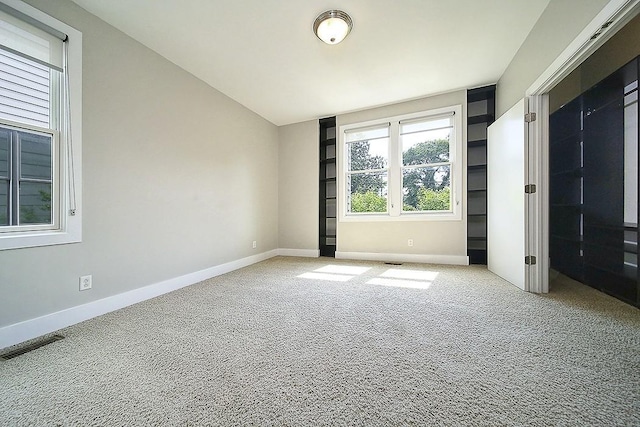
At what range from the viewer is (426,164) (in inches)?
160

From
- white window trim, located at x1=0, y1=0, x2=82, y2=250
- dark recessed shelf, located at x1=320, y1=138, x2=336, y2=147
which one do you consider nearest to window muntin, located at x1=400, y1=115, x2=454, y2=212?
dark recessed shelf, located at x1=320, y1=138, x2=336, y2=147

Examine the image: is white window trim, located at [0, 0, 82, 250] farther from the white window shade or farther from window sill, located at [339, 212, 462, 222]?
window sill, located at [339, 212, 462, 222]

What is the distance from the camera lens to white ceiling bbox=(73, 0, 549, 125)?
2.18 m

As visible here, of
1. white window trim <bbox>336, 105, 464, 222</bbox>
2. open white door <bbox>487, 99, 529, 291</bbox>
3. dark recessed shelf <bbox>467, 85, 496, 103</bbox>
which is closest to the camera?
open white door <bbox>487, 99, 529, 291</bbox>

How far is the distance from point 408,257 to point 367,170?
1666 mm

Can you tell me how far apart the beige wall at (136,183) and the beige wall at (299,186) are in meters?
1.26

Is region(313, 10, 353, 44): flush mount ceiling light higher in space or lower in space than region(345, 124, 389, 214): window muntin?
higher

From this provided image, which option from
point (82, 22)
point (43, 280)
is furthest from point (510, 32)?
point (43, 280)

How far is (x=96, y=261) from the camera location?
2156mm

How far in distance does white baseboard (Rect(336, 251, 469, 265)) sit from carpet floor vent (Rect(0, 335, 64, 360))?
3.64 metres

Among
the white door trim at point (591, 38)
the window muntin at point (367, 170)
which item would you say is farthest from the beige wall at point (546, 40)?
the window muntin at point (367, 170)

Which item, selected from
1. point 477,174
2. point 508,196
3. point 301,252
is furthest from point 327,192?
point 508,196

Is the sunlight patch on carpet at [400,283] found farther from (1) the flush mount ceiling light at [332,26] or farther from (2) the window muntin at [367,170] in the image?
(1) the flush mount ceiling light at [332,26]

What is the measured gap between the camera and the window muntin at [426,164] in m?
4.00
